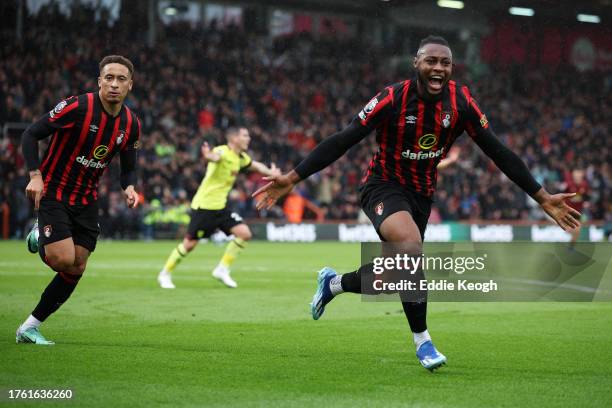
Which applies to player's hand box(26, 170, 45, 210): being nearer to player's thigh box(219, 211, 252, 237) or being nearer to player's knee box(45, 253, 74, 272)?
player's knee box(45, 253, 74, 272)

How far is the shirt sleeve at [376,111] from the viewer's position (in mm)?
6621

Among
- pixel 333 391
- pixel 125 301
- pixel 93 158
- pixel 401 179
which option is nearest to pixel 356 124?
pixel 401 179

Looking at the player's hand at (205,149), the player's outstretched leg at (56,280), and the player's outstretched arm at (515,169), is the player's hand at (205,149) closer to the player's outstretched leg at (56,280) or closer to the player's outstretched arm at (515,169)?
the player's outstretched leg at (56,280)

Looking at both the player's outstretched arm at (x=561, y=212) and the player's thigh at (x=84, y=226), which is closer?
the player's outstretched arm at (x=561, y=212)

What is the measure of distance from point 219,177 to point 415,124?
8076 millimetres

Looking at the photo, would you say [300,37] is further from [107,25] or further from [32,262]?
[32,262]

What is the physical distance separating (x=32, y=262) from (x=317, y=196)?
1503 cm

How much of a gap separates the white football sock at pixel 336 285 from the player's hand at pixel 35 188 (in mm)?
2507

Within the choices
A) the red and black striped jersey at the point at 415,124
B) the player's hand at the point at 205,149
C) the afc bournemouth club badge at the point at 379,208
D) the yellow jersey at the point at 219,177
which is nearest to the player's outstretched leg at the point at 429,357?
the afc bournemouth club badge at the point at 379,208

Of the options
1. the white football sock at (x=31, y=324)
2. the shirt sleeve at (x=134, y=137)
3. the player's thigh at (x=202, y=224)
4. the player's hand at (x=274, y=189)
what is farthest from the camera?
the player's thigh at (x=202, y=224)

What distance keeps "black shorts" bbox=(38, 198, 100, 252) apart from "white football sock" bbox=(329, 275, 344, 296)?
6.60 ft

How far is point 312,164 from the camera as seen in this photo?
6496 mm

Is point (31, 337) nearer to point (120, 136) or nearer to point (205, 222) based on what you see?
point (120, 136)

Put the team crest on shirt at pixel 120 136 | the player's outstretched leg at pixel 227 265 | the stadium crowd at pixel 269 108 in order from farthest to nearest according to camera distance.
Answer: the stadium crowd at pixel 269 108, the player's outstretched leg at pixel 227 265, the team crest on shirt at pixel 120 136
